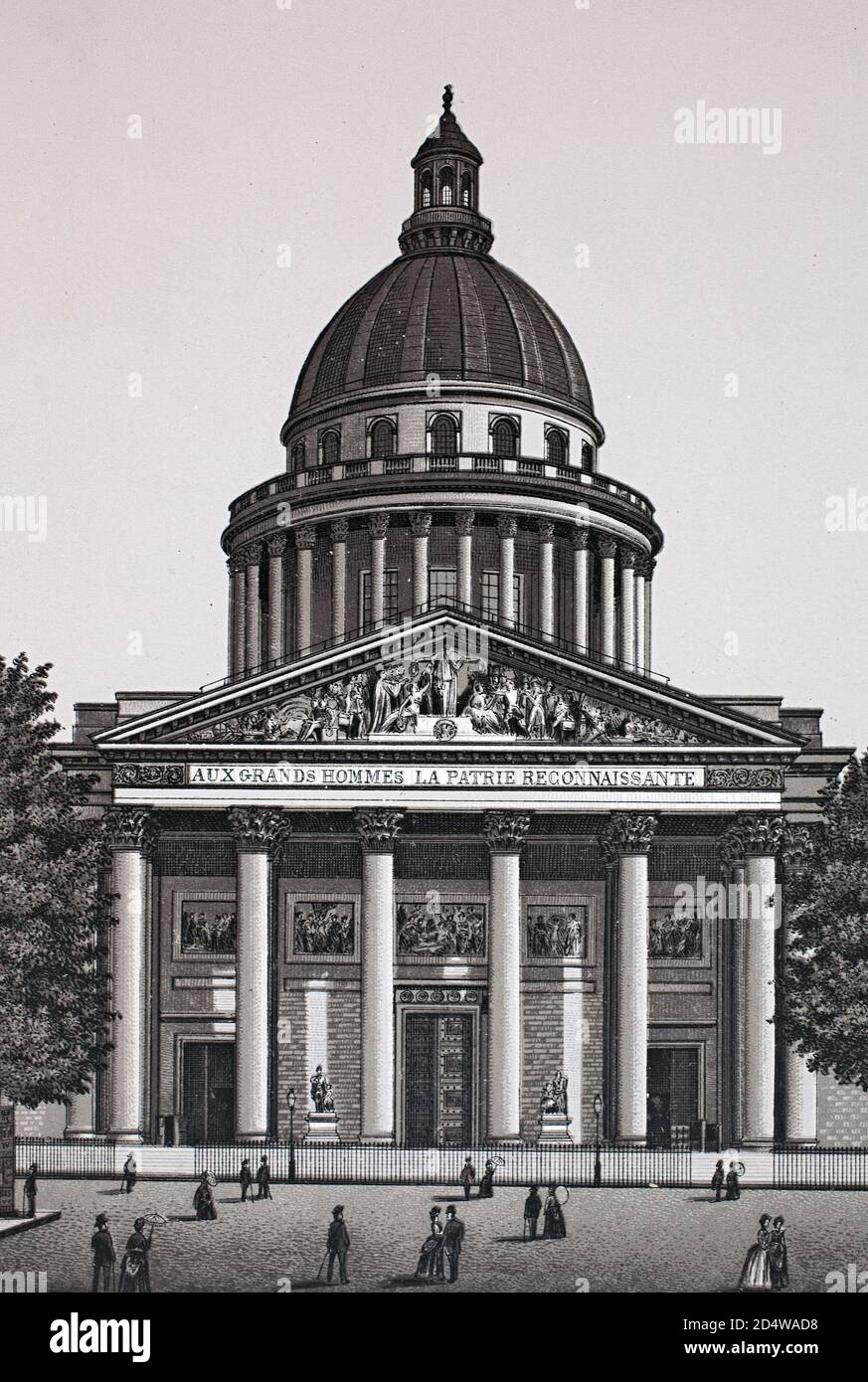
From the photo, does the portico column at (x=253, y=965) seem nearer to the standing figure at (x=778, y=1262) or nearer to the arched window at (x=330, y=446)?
the standing figure at (x=778, y=1262)

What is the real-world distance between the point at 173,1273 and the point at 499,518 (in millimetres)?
38632

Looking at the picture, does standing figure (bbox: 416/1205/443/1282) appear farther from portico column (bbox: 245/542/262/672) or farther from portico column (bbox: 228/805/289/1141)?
portico column (bbox: 245/542/262/672)

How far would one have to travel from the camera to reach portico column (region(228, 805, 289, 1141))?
60.4m

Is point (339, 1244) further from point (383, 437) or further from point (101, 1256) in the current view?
point (383, 437)

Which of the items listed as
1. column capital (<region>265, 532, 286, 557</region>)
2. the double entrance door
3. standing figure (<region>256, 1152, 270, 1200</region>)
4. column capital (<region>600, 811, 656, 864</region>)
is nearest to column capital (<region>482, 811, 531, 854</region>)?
column capital (<region>600, 811, 656, 864</region>)

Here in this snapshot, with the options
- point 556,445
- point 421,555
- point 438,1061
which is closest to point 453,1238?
point 438,1061

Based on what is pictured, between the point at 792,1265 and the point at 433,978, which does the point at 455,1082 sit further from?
the point at 792,1265

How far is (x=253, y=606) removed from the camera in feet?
265

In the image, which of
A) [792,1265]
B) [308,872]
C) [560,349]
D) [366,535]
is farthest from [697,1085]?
[560,349]

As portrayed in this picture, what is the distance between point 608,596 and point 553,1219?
35725 millimetres

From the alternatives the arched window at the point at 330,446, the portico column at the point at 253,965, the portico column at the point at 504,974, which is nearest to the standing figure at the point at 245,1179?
the portico column at the point at 253,965

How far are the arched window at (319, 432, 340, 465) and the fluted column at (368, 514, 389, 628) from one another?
477cm

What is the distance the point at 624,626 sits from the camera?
79938 mm
